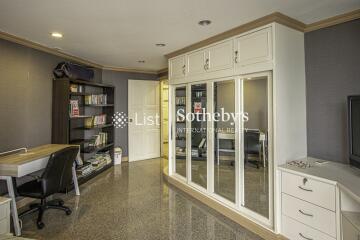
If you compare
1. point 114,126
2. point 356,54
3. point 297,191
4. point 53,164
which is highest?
point 356,54

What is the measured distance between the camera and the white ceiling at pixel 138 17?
81.4 inches

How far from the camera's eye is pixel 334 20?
2.36 metres

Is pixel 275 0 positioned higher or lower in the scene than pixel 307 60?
higher

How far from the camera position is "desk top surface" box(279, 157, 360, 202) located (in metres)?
1.69

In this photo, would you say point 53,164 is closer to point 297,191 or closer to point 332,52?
point 297,191

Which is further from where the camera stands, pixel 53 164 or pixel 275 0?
pixel 53 164

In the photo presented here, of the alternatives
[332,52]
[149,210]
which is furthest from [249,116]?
[149,210]

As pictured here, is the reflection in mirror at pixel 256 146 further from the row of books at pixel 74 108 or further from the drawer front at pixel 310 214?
the row of books at pixel 74 108

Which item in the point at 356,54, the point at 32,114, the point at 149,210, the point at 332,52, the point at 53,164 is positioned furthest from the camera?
the point at 32,114

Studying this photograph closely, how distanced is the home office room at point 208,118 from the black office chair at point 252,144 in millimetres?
13

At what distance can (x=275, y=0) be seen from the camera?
1984mm

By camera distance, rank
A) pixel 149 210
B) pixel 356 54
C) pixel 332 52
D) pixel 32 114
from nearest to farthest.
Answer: pixel 356 54
pixel 332 52
pixel 149 210
pixel 32 114

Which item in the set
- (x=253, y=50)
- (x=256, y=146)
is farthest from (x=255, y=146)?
(x=253, y=50)

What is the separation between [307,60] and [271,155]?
1253mm
